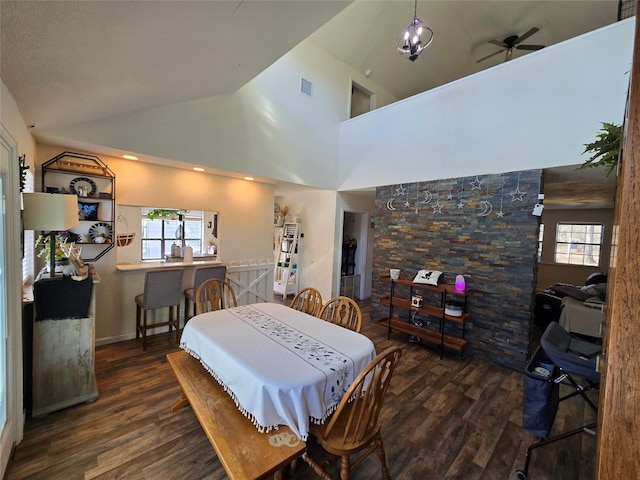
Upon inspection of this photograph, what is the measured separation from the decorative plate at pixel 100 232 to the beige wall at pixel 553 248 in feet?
30.5

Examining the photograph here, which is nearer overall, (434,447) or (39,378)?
(434,447)

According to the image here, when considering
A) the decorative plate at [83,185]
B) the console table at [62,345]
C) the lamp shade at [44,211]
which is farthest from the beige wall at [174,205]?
the lamp shade at [44,211]

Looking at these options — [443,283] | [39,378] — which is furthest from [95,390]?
[443,283]

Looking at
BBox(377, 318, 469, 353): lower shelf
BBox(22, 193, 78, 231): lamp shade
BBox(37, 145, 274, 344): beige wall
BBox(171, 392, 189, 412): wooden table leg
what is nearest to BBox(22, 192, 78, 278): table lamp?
BBox(22, 193, 78, 231): lamp shade

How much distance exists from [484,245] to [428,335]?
1398mm

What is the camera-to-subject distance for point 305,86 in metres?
4.66

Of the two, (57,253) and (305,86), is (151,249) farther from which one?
(305,86)

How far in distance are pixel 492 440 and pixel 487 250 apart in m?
2.09

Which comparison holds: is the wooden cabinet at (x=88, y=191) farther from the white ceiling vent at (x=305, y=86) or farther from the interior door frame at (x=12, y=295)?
the white ceiling vent at (x=305, y=86)

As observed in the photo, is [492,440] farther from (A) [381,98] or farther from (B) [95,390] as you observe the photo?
(A) [381,98]

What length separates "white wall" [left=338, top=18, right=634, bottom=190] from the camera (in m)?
2.67

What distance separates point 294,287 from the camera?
6.14 metres

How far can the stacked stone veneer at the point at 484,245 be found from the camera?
3123mm

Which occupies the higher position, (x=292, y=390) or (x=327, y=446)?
(x=292, y=390)
